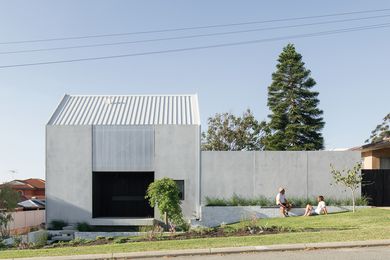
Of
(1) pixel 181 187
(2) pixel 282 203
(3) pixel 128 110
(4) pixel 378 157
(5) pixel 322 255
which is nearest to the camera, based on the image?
(5) pixel 322 255

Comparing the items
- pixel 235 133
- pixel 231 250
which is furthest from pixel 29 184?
pixel 231 250

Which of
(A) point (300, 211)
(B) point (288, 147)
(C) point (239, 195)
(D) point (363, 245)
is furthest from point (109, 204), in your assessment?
(D) point (363, 245)

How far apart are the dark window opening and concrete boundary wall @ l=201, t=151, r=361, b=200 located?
187 inches

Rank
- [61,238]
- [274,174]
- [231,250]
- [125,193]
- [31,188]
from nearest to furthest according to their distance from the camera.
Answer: [231,250] < [61,238] < [274,174] < [125,193] < [31,188]

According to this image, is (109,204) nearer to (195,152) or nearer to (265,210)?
(195,152)

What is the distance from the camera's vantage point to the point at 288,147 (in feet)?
114

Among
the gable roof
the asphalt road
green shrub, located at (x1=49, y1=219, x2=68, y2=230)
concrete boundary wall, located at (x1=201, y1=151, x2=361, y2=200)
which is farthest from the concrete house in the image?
the gable roof

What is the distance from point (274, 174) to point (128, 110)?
8.55m

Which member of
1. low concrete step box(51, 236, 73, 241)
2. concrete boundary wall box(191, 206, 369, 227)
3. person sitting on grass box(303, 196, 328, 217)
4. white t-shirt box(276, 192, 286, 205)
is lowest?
low concrete step box(51, 236, 73, 241)

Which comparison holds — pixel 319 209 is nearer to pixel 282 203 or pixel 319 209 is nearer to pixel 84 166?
pixel 282 203

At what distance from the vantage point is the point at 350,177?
1966cm

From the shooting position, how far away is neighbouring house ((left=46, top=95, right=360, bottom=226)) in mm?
22172

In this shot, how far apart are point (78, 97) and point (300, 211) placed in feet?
46.1

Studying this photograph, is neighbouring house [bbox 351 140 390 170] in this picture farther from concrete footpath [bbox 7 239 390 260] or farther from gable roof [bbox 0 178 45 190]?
gable roof [bbox 0 178 45 190]
